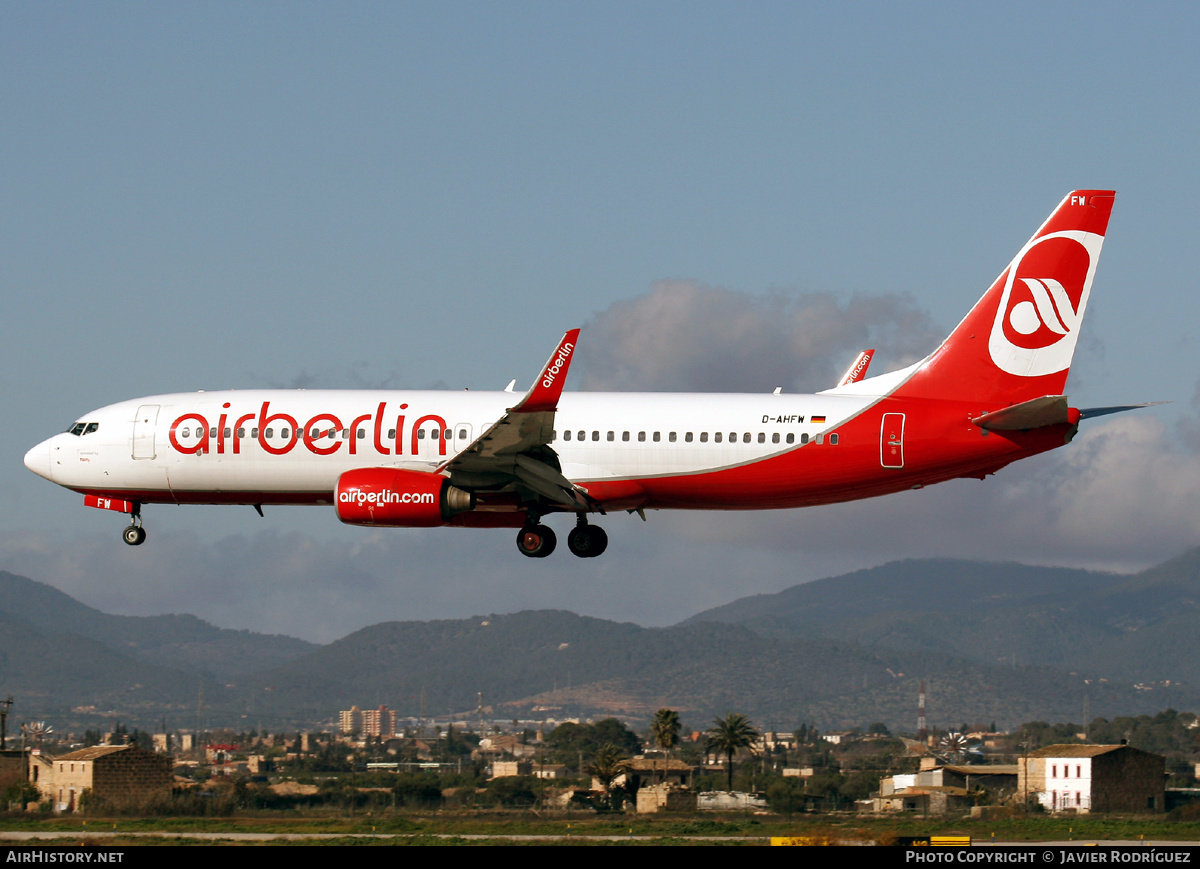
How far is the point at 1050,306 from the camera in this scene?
44.5m

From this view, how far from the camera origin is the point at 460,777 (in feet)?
179

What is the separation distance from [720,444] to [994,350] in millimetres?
8749

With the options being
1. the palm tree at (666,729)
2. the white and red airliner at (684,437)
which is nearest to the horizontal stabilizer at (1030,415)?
the white and red airliner at (684,437)

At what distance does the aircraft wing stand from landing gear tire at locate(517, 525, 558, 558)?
121 centimetres

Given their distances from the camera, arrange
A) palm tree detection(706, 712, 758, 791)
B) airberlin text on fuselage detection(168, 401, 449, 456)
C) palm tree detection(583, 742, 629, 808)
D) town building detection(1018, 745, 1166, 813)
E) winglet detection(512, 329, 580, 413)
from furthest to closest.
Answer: palm tree detection(706, 712, 758, 791) → town building detection(1018, 745, 1166, 813) → palm tree detection(583, 742, 629, 808) → airberlin text on fuselage detection(168, 401, 449, 456) → winglet detection(512, 329, 580, 413)

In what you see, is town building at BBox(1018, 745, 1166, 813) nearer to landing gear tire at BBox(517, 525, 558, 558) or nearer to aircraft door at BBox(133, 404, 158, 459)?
landing gear tire at BBox(517, 525, 558, 558)

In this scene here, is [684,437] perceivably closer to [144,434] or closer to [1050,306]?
[1050,306]

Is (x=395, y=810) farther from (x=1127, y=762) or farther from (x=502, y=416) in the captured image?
(x=1127, y=762)

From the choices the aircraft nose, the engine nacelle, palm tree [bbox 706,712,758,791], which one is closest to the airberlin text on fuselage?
the engine nacelle

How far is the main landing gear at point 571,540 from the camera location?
4616cm

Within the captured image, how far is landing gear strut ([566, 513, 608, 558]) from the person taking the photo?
47250 mm

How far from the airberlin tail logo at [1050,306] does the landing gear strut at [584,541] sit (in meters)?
13.5

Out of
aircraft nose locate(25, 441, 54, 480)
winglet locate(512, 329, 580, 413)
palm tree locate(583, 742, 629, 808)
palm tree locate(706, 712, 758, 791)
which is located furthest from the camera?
palm tree locate(706, 712, 758, 791)
